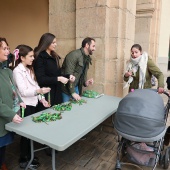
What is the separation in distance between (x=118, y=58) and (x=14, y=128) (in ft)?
7.58

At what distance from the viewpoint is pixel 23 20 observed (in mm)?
7055

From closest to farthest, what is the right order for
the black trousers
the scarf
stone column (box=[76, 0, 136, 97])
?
1. the black trousers
2. the scarf
3. stone column (box=[76, 0, 136, 97])

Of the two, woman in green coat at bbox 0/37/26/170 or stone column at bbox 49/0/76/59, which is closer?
woman in green coat at bbox 0/37/26/170

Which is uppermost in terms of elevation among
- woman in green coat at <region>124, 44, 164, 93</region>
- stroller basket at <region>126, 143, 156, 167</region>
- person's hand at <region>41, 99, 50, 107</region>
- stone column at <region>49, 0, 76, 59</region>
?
stone column at <region>49, 0, 76, 59</region>

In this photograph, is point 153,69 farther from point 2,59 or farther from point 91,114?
point 2,59

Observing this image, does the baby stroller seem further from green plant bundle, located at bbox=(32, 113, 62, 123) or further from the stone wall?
the stone wall

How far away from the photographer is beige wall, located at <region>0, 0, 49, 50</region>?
6.83 meters

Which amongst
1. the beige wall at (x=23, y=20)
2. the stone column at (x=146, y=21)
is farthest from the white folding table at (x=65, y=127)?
the stone column at (x=146, y=21)

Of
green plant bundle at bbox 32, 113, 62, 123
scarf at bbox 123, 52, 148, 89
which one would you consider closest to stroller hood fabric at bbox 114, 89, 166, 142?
green plant bundle at bbox 32, 113, 62, 123

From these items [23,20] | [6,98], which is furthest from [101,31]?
[23,20]

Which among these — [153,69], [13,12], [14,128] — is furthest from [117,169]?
[13,12]

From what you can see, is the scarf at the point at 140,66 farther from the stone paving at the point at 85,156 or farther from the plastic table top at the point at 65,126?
the stone paving at the point at 85,156

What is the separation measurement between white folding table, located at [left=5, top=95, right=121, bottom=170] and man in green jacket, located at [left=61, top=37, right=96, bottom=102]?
39 centimetres

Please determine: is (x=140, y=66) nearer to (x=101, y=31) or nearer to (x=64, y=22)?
(x=101, y=31)
